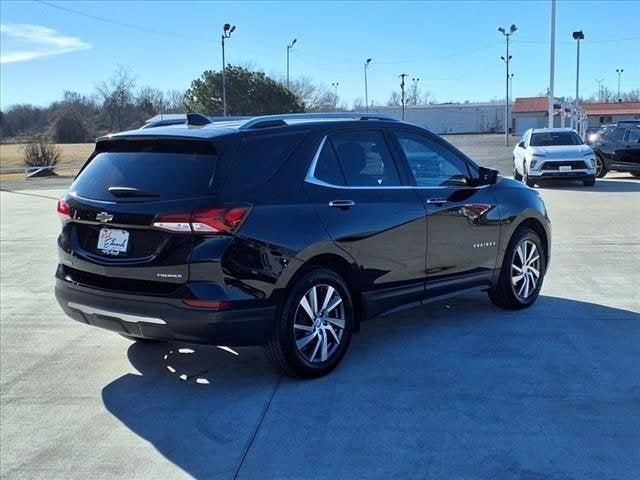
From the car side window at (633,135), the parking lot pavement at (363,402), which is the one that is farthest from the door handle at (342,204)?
the car side window at (633,135)

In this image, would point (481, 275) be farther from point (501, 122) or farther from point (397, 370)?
point (501, 122)

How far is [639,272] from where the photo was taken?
780 centimetres

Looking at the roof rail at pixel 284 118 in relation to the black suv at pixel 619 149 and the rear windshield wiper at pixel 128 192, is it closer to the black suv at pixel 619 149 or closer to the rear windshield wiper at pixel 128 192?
the rear windshield wiper at pixel 128 192

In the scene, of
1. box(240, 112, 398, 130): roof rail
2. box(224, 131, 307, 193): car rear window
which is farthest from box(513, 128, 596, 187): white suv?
box(224, 131, 307, 193): car rear window

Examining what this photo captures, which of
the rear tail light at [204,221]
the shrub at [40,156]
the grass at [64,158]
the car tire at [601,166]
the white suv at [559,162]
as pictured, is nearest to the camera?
the rear tail light at [204,221]

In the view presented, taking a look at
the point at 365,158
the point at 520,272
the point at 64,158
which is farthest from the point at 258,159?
the point at 64,158

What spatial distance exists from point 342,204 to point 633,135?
18.7 m

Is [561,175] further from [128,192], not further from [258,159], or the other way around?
[128,192]

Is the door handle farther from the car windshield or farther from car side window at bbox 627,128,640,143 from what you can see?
car side window at bbox 627,128,640,143

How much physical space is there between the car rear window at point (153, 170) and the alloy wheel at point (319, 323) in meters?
1.06

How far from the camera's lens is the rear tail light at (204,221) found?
4.07m

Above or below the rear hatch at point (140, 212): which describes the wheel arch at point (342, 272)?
below

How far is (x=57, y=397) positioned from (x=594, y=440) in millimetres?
3415

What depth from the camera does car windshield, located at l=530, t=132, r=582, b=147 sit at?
19172 millimetres
